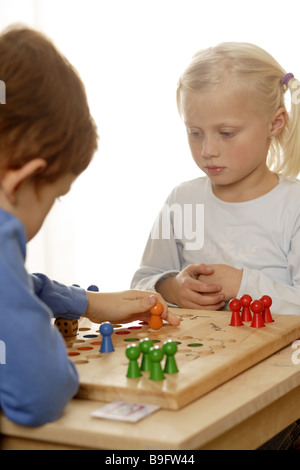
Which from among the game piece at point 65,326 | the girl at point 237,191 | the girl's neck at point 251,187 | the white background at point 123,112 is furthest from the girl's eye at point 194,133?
the white background at point 123,112

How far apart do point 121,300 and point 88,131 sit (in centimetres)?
37

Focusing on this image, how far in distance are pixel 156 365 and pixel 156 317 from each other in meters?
0.28

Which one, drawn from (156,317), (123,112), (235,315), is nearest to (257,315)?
(235,315)

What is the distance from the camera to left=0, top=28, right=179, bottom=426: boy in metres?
0.72

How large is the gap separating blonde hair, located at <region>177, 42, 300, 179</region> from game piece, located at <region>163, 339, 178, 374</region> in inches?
26.4

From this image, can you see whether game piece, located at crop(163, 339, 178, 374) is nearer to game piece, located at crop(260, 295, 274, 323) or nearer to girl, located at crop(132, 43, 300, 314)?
game piece, located at crop(260, 295, 274, 323)

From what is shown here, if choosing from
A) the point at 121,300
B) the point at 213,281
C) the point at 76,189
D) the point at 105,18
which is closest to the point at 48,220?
the point at 76,189

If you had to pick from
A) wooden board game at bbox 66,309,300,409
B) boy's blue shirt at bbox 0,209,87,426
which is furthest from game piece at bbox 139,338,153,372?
boy's blue shirt at bbox 0,209,87,426

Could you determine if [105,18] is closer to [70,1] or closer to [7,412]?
[70,1]

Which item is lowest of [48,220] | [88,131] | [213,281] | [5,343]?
[48,220]

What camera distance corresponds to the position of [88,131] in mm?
832

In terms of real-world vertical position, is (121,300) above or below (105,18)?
below

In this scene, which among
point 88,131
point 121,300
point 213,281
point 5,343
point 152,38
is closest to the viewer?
point 5,343

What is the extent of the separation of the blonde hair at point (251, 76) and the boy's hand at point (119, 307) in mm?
475
